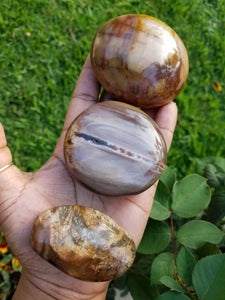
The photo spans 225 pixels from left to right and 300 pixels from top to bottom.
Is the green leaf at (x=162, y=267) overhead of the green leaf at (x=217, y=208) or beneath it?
beneath

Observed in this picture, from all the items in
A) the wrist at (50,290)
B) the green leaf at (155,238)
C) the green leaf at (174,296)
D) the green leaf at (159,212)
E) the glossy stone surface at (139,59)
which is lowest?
the wrist at (50,290)

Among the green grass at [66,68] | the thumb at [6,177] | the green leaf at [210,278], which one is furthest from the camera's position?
the green grass at [66,68]

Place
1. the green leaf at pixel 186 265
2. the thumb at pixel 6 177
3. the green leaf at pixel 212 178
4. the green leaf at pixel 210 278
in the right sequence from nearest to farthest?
the green leaf at pixel 210 278
the green leaf at pixel 186 265
the thumb at pixel 6 177
the green leaf at pixel 212 178

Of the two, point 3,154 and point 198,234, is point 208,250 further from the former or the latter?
point 3,154

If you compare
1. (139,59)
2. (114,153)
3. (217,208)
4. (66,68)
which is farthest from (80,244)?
(66,68)

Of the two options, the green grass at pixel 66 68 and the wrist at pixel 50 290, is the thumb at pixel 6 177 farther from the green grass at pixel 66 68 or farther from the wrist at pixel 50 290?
the green grass at pixel 66 68

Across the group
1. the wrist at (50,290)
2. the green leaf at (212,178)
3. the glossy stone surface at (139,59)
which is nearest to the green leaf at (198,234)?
the green leaf at (212,178)

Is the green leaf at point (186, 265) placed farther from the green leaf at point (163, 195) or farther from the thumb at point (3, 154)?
the thumb at point (3, 154)

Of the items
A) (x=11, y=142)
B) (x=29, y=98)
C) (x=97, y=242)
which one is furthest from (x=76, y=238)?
(x=29, y=98)

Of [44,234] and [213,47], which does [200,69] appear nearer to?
[213,47]

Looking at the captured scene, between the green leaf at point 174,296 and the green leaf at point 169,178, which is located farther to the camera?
the green leaf at point 169,178
